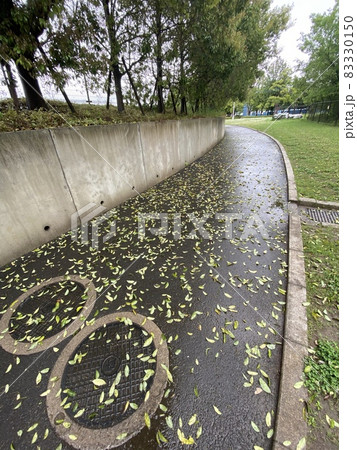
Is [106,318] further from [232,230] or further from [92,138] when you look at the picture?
[92,138]

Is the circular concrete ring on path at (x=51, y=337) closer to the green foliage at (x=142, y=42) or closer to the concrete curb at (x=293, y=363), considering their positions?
the concrete curb at (x=293, y=363)

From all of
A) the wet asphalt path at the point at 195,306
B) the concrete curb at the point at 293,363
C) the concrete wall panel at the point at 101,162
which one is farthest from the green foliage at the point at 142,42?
the concrete curb at the point at 293,363

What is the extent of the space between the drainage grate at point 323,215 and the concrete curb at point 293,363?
1.35 m

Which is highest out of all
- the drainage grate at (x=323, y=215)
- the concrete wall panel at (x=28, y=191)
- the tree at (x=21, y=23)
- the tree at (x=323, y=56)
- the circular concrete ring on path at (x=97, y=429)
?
the tree at (x=323, y=56)

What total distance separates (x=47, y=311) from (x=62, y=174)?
259cm

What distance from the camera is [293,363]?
5.91 feet

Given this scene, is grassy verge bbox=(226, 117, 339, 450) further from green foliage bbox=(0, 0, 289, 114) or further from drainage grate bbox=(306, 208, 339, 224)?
green foliage bbox=(0, 0, 289, 114)

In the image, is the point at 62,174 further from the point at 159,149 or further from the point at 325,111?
the point at 325,111

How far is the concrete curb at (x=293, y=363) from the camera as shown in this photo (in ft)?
4.70

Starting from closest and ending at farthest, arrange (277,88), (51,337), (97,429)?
(97,429) < (51,337) < (277,88)

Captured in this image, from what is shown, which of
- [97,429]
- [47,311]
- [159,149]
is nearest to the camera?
[97,429]

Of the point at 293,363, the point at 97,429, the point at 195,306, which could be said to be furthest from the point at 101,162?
the point at 293,363

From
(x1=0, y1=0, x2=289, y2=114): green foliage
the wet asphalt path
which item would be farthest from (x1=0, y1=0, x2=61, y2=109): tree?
the wet asphalt path

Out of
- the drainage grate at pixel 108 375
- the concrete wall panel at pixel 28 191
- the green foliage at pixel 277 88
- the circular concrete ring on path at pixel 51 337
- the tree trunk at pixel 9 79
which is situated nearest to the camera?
the drainage grate at pixel 108 375
